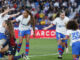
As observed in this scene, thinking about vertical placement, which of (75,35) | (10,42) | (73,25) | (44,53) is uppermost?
(73,25)

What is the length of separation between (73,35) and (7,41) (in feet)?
7.55

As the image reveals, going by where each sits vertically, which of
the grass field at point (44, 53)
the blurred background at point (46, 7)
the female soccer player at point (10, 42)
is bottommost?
the grass field at point (44, 53)

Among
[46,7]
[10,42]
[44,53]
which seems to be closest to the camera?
[10,42]

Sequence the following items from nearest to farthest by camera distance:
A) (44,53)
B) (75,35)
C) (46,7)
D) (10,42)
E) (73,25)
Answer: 1. (73,25)
2. (75,35)
3. (10,42)
4. (44,53)
5. (46,7)

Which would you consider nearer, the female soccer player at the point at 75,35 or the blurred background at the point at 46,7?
the female soccer player at the point at 75,35

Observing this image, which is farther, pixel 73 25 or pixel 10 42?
pixel 10 42

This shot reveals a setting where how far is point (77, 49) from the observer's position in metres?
8.92

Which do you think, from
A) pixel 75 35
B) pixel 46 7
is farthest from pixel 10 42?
pixel 46 7

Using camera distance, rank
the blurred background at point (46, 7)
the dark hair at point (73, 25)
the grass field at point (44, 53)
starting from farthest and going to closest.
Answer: the blurred background at point (46, 7)
the grass field at point (44, 53)
the dark hair at point (73, 25)

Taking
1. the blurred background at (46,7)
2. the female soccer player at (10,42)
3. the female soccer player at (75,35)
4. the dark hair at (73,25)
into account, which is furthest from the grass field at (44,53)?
the blurred background at (46,7)

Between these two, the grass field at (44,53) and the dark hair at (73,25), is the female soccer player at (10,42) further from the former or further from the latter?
the grass field at (44,53)

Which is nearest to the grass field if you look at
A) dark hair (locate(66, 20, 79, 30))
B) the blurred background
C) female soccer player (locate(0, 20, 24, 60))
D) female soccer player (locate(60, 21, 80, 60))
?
female soccer player (locate(0, 20, 24, 60))

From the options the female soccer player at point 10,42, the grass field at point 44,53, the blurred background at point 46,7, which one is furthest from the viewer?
the blurred background at point 46,7

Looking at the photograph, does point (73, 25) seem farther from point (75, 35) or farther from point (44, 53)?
point (44, 53)
